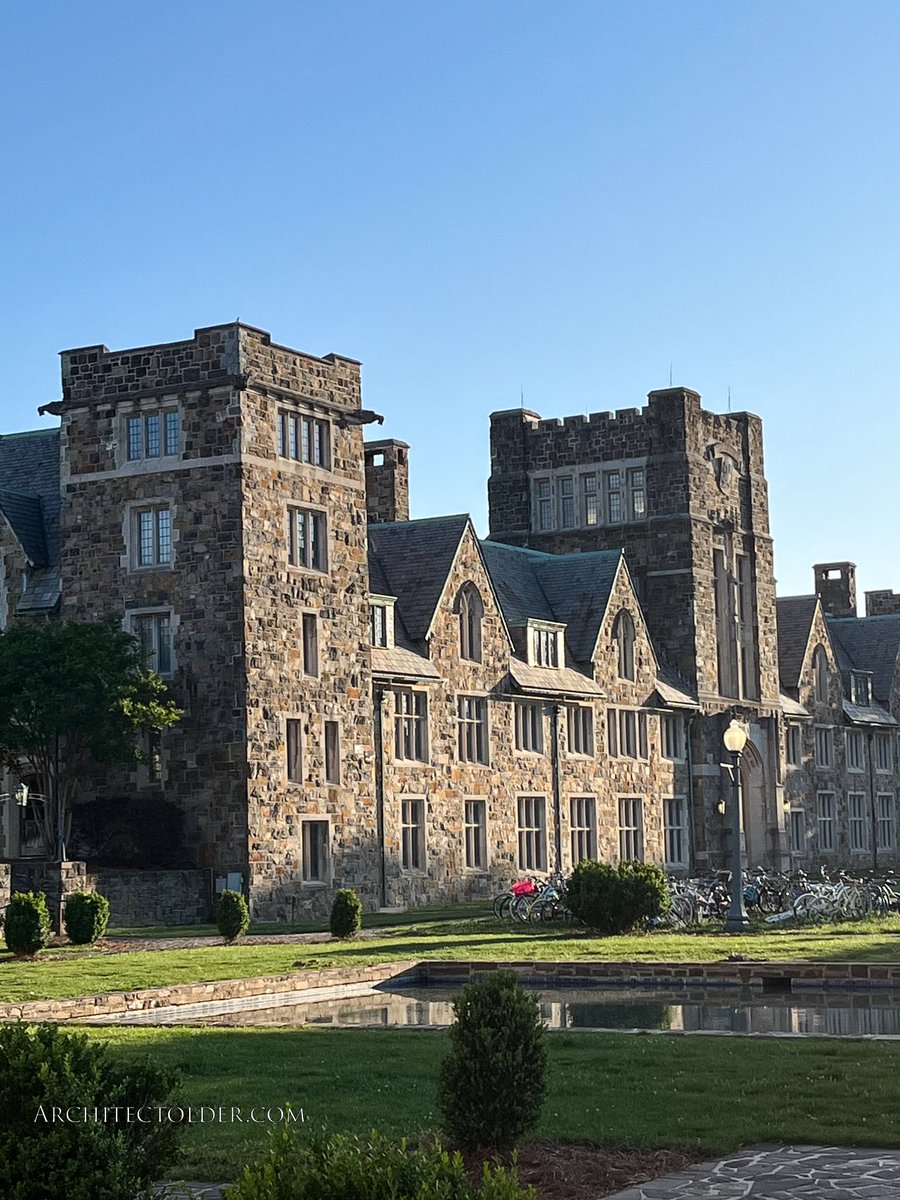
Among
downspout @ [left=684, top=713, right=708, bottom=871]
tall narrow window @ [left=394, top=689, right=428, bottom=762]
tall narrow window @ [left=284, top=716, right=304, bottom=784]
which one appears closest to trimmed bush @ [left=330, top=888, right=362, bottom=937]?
tall narrow window @ [left=284, top=716, right=304, bottom=784]

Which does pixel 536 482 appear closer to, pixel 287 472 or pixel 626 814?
pixel 626 814

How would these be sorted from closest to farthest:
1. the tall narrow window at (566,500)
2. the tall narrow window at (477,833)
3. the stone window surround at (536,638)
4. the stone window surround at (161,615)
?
1. the stone window surround at (161,615)
2. the tall narrow window at (477,833)
3. the stone window surround at (536,638)
4. the tall narrow window at (566,500)

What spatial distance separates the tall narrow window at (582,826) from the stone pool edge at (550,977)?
29865mm

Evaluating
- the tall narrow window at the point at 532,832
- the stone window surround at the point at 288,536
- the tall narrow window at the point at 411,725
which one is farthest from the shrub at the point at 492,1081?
the tall narrow window at the point at 532,832

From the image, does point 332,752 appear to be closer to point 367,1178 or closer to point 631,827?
point 631,827

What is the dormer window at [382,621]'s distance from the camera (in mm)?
49906

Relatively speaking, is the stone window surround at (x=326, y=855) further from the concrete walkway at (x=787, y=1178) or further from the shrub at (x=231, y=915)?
the concrete walkway at (x=787, y=1178)

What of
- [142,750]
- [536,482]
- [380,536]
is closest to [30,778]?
[142,750]

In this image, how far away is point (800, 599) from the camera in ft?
255

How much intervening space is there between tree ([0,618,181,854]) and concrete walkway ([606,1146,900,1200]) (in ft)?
100

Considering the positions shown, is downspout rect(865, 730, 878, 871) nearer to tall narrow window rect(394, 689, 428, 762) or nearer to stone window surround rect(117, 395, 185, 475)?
tall narrow window rect(394, 689, 428, 762)

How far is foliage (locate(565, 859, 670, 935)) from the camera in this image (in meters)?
35.3

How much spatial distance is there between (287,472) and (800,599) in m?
37.4

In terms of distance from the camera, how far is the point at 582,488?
222 ft
